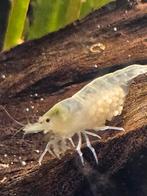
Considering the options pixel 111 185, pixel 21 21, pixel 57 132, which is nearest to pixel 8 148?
pixel 57 132

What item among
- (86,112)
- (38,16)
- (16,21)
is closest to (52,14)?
(38,16)

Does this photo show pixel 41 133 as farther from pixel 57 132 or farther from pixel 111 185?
pixel 111 185

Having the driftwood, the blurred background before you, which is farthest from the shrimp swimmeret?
the blurred background

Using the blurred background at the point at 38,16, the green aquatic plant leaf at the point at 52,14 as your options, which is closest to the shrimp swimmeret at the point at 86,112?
the blurred background at the point at 38,16

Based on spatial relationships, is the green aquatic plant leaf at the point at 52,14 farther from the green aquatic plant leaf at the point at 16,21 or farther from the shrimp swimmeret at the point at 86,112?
the shrimp swimmeret at the point at 86,112

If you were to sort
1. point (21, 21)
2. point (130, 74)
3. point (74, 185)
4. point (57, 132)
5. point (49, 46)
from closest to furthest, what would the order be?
1. point (74, 185)
2. point (57, 132)
3. point (130, 74)
4. point (49, 46)
5. point (21, 21)

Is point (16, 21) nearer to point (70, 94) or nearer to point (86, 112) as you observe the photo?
point (70, 94)
